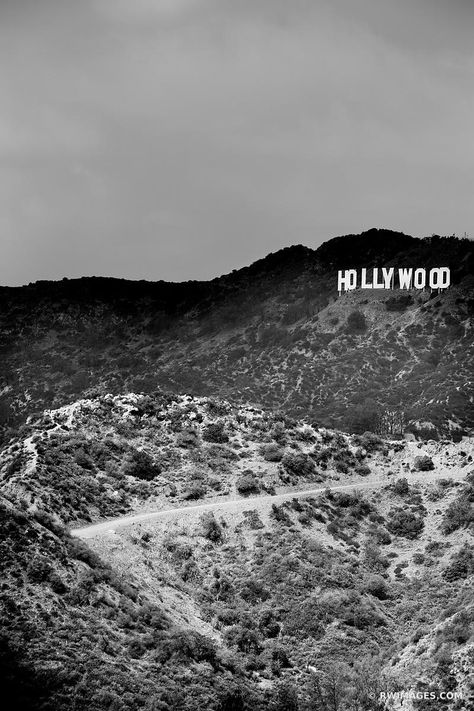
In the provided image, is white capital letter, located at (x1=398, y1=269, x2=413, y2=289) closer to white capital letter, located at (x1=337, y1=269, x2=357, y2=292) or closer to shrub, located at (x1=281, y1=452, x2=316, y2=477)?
white capital letter, located at (x1=337, y1=269, x2=357, y2=292)

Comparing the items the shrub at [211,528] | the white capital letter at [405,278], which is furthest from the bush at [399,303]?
the shrub at [211,528]

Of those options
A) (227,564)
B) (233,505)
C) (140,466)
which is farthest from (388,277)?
(227,564)

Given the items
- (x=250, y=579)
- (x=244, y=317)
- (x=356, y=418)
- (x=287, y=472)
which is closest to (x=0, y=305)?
(x=244, y=317)

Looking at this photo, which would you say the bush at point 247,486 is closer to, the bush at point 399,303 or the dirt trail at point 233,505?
the dirt trail at point 233,505

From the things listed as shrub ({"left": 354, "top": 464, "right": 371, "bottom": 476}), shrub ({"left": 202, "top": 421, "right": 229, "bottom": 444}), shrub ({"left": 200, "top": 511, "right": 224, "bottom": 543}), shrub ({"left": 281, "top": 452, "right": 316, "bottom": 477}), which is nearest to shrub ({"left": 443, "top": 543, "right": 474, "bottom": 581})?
shrub ({"left": 200, "top": 511, "right": 224, "bottom": 543})

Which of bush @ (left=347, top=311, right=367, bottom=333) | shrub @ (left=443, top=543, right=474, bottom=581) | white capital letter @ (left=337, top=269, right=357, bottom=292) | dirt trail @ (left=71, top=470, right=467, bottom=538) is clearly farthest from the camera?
white capital letter @ (left=337, top=269, right=357, bottom=292)

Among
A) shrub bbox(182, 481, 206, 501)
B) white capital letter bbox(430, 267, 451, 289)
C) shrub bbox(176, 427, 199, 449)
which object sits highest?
white capital letter bbox(430, 267, 451, 289)
